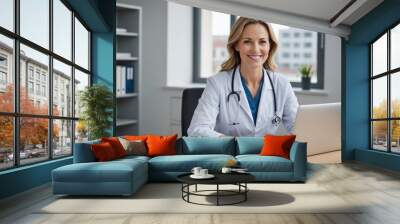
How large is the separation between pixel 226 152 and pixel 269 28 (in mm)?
2376

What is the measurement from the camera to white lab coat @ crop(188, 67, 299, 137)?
7465mm

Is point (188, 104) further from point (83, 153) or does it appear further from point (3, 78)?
point (3, 78)

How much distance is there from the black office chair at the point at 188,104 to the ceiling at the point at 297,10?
1.29 meters

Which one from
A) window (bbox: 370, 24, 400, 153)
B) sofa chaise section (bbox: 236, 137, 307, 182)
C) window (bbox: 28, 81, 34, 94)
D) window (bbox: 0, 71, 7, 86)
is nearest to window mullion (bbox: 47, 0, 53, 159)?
window (bbox: 28, 81, 34, 94)

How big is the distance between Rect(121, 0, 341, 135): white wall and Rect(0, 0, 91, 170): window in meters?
1.80

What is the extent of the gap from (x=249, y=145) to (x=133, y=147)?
1.54 m

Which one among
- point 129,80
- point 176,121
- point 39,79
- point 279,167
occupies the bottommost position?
point 279,167

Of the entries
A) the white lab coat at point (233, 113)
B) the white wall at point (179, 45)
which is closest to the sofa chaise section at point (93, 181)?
the white lab coat at point (233, 113)

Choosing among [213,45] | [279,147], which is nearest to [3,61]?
[279,147]

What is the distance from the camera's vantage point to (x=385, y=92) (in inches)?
303

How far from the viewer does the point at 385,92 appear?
771 cm

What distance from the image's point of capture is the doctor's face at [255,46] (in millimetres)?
7746

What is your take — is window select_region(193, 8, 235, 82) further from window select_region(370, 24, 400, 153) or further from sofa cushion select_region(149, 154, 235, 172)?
sofa cushion select_region(149, 154, 235, 172)

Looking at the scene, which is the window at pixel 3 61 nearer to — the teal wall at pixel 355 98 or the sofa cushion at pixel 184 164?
the sofa cushion at pixel 184 164
